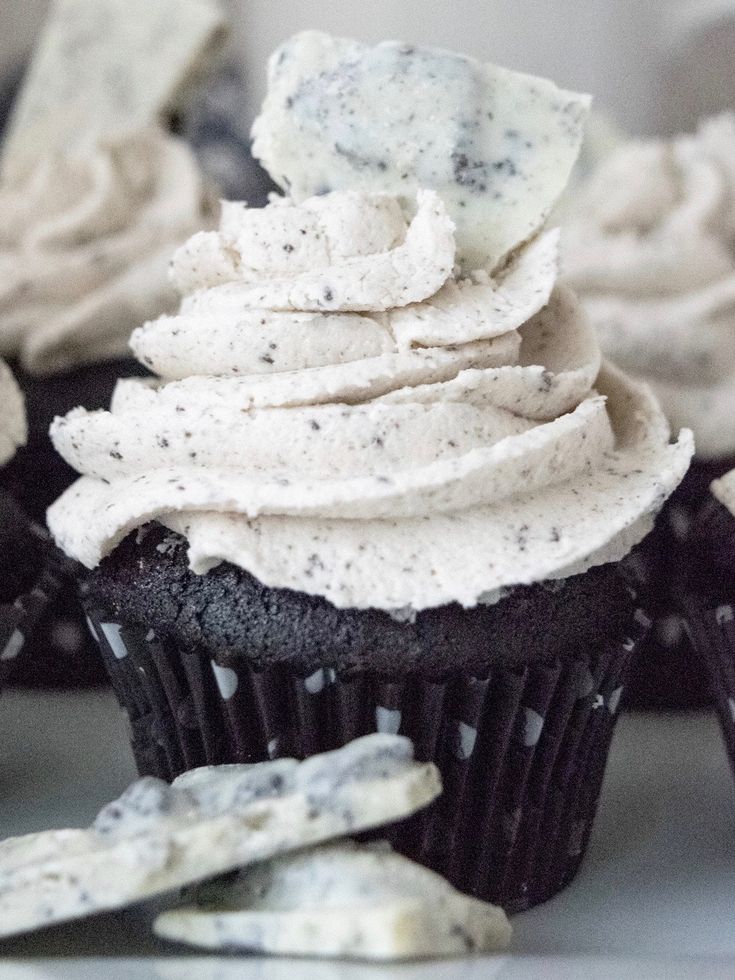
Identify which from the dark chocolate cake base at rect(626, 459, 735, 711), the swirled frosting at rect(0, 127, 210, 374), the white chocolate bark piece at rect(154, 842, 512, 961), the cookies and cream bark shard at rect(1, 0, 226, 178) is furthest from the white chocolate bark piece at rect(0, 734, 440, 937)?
the cookies and cream bark shard at rect(1, 0, 226, 178)

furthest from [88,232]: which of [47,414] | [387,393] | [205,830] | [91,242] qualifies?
[205,830]

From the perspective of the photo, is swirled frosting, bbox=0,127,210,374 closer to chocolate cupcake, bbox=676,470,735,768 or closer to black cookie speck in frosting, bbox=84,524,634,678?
black cookie speck in frosting, bbox=84,524,634,678

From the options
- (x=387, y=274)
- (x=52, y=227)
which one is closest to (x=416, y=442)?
(x=387, y=274)

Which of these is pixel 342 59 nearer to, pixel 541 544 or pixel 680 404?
pixel 541 544

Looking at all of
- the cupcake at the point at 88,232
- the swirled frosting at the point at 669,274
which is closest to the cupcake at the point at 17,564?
the cupcake at the point at 88,232

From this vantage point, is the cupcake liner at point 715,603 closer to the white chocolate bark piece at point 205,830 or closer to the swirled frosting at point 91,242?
the white chocolate bark piece at point 205,830
